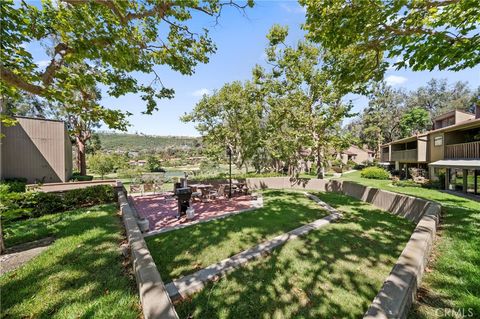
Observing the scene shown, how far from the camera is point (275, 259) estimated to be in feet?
15.6

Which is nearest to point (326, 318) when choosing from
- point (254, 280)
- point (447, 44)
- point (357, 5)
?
point (254, 280)

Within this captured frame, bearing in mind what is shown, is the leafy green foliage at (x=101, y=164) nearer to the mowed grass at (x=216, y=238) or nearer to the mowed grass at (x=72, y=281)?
the mowed grass at (x=72, y=281)

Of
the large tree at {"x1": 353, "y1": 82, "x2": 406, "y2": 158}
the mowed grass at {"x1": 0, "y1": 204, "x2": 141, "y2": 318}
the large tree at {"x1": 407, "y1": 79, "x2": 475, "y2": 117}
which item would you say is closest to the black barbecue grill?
the mowed grass at {"x1": 0, "y1": 204, "x2": 141, "y2": 318}

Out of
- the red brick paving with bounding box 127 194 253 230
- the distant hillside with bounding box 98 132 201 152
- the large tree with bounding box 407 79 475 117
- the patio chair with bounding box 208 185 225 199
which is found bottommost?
the red brick paving with bounding box 127 194 253 230

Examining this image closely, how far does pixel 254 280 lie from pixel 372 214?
7018 millimetres

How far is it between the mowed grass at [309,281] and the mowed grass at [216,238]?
32.3 inches

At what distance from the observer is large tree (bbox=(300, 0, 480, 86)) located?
180 inches

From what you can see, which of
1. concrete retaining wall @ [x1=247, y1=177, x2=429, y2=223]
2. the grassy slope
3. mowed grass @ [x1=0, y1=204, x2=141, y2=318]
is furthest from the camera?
concrete retaining wall @ [x1=247, y1=177, x2=429, y2=223]

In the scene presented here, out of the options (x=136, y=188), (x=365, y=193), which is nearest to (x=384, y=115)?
(x=365, y=193)

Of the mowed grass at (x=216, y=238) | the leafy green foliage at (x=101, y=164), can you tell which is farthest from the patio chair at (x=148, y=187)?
the leafy green foliage at (x=101, y=164)

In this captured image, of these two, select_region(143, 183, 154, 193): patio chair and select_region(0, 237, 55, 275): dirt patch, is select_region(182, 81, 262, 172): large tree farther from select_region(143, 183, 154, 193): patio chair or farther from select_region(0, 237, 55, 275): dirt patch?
select_region(0, 237, 55, 275): dirt patch

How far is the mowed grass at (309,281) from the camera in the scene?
10.4 feet

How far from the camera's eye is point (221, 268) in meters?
4.27

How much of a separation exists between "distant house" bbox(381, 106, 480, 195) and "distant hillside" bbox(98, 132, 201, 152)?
84.7 m
